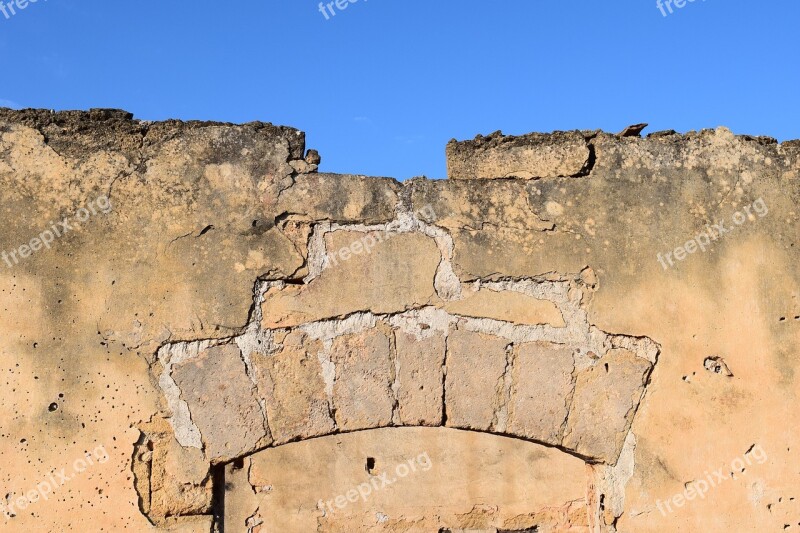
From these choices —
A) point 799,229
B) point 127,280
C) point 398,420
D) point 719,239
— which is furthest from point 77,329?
point 799,229

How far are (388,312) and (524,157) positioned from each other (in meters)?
0.81

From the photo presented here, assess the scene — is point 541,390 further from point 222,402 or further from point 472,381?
point 222,402

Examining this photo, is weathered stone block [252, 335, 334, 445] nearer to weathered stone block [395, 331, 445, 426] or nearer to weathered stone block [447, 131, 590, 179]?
weathered stone block [395, 331, 445, 426]

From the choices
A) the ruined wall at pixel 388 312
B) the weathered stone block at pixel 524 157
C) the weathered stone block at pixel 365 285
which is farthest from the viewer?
the weathered stone block at pixel 524 157

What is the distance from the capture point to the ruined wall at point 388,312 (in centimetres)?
309

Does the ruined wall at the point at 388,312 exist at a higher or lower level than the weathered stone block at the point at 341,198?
lower

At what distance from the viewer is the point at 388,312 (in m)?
3.26

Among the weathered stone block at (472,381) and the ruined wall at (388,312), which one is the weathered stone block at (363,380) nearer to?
the ruined wall at (388,312)

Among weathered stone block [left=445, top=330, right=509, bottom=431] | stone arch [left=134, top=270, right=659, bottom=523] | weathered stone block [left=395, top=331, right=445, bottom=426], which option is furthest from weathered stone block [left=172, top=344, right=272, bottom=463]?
weathered stone block [left=445, top=330, right=509, bottom=431]

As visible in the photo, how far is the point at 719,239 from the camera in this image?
11.1 feet

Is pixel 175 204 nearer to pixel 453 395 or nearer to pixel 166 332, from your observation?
pixel 166 332

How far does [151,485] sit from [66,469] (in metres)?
0.29

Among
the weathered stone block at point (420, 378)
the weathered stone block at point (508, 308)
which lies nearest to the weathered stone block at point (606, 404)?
the weathered stone block at point (508, 308)

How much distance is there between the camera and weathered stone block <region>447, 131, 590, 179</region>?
11.1 feet
